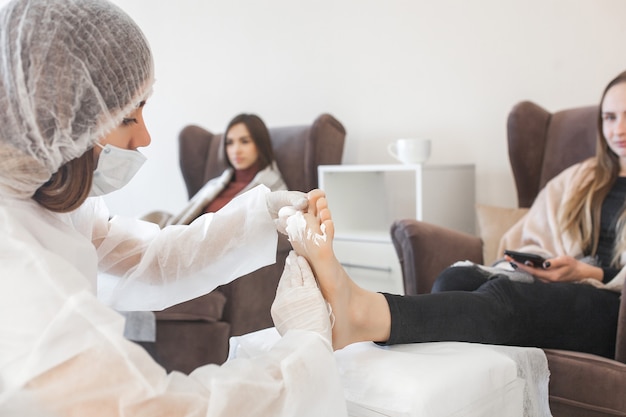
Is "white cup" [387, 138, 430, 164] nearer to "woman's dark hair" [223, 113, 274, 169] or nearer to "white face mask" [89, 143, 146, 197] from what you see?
"woman's dark hair" [223, 113, 274, 169]

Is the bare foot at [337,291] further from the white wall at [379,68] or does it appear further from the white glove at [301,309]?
the white wall at [379,68]

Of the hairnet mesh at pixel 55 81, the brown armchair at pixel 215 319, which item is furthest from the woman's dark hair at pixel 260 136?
the hairnet mesh at pixel 55 81

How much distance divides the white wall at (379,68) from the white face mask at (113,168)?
735 mm

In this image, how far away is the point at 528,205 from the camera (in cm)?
183

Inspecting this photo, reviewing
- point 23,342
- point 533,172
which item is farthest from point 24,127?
point 533,172

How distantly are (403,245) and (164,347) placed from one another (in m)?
0.81

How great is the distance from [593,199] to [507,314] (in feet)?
1.96

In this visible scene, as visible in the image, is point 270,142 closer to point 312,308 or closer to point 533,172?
point 533,172

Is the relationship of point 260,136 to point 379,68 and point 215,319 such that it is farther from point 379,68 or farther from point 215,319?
point 215,319

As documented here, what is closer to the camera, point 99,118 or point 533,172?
point 99,118

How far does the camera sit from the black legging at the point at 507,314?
3.26 ft

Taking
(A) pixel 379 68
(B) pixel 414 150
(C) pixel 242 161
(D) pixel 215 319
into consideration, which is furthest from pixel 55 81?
(A) pixel 379 68

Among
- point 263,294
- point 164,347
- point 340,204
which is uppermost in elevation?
point 340,204

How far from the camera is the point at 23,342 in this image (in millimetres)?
591
